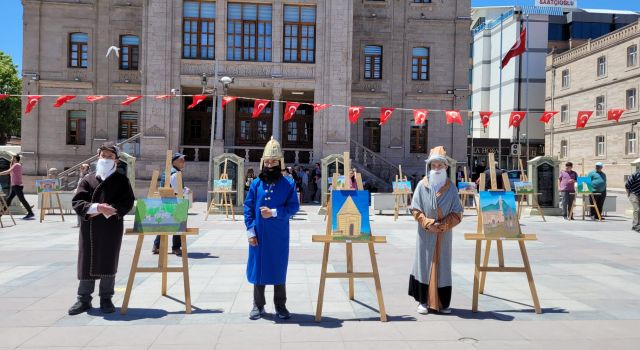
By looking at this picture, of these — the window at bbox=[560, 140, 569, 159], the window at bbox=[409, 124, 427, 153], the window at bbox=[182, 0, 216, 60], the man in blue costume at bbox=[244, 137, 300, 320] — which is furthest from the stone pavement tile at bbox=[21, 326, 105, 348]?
the window at bbox=[560, 140, 569, 159]

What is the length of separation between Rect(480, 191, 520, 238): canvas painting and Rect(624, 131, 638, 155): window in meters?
38.3

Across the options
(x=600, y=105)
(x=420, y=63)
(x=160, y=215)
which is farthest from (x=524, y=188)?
(x=600, y=105)

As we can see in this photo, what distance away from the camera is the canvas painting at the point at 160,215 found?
655cm

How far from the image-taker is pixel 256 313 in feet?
20.1

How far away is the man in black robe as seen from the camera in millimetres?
6262

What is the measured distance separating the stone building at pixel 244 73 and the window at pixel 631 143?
14.9 metres

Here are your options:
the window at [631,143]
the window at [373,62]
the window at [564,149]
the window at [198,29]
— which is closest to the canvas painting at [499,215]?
the window at [198,29]

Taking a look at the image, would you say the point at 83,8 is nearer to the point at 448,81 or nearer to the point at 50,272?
the point at 448,81

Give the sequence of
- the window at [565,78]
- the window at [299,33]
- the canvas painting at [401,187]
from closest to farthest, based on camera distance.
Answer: the canvas painting at [401,187] < the window at [299,33] < the window at [565,78]

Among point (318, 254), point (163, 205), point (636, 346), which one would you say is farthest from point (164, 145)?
point (636, 346)

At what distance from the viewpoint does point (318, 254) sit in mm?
10789

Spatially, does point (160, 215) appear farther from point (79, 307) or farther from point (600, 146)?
point (600, 146)

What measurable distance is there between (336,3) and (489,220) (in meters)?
23.7

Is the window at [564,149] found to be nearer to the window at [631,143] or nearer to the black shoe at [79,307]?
the window at [631,143]
